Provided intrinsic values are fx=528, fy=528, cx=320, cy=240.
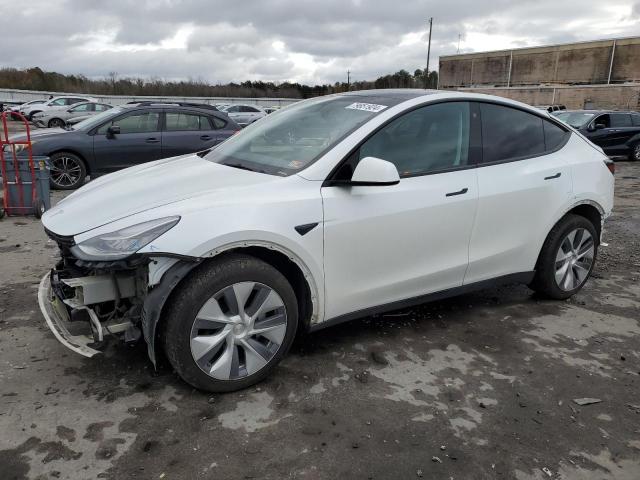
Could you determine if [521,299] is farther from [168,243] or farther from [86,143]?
[86,143]

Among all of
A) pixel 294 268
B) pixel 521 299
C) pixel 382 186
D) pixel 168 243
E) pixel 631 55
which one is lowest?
pixel 521 299

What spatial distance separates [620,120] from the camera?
15859mm

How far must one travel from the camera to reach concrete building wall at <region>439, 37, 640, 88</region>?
49.6 meters

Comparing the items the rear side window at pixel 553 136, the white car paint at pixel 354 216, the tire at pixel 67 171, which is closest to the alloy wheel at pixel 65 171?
the tire at pixel 67 171

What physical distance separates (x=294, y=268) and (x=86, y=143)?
7.49 meters

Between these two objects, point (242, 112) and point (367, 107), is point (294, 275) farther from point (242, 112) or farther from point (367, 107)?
point (242, 112)

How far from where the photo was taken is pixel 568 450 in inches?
101

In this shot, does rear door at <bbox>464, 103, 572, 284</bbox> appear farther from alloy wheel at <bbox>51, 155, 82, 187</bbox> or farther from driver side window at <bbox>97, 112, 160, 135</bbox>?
alloy wheel at <bbox>51, 155, 82, 187</bbox>

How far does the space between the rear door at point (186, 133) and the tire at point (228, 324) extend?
748cm

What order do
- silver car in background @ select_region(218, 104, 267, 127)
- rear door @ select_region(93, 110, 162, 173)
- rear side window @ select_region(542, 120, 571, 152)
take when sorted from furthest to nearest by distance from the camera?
silver car in background @ select_region(218, 104, 267, 127) < rear door @ select_region(93, 110, 162, 173) < rear side window @ select_region(542, 120, 571, 152)

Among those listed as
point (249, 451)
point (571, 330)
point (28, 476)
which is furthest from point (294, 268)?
point (571, 330)

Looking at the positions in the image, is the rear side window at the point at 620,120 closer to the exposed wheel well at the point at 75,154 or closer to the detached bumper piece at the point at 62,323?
the exposed wheel well at the point at 75,154

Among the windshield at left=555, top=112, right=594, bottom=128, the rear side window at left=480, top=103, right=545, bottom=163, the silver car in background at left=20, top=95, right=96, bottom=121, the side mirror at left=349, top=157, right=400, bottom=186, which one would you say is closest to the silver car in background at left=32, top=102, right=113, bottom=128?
the silver car in background at left=20, top=95, right=96, bottom=121

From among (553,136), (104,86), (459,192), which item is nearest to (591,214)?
(553,136)
